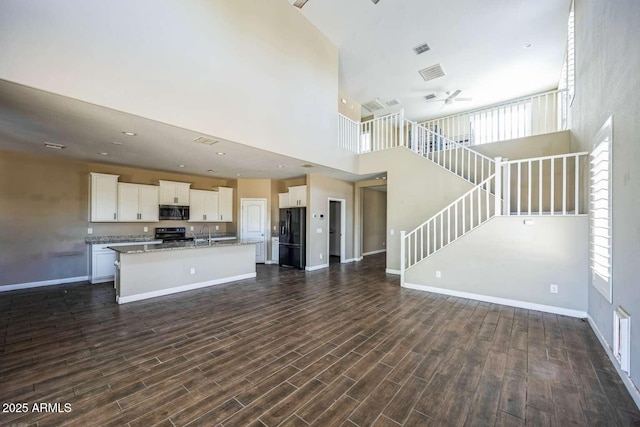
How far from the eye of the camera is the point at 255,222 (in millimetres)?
8188

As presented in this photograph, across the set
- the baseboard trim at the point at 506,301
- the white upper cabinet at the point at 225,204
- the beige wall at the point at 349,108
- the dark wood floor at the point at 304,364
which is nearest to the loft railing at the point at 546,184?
the baseboard trim at the point at 506,301

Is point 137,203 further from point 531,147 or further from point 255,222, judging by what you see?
point 531,147

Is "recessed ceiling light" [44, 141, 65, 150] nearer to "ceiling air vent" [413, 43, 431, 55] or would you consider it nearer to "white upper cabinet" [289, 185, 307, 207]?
"white upper cabinet" [289, 185, 307, 207]

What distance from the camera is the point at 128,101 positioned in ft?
9.68

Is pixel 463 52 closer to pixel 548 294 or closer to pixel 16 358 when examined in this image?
pixel 548 294

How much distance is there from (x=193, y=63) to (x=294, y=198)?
4626 millimetres

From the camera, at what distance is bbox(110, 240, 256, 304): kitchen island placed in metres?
4.45

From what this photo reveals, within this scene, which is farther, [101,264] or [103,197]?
[103,197]

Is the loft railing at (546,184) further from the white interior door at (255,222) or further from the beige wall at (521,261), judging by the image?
the white interior door at (255,222)

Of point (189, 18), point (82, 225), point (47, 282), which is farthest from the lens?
point (82, 225)

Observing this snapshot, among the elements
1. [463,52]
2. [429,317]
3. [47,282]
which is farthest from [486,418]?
[47,282]

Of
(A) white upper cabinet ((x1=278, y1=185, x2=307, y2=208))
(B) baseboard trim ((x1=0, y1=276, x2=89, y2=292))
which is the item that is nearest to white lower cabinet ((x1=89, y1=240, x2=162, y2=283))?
(B) baseboard trim ((x1=0, y1=276, x2=89, y2=292))

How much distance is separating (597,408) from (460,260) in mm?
2912

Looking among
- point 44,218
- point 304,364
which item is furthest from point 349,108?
point 44,218
